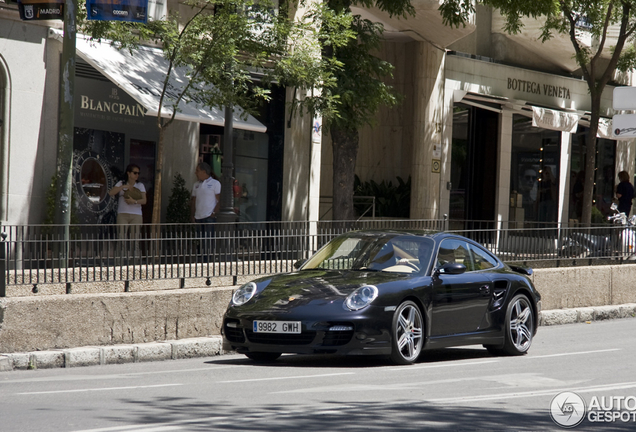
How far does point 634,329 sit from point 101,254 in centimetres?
819

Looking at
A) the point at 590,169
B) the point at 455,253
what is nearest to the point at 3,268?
the point at 455,253

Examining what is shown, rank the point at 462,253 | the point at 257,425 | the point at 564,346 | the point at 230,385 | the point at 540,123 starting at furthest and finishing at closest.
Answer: the point at 540,123, the point at 564,346, the point at 462,253, the point at 230,385, the point at 257,425

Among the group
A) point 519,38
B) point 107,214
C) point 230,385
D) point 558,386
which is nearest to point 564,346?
point 558,386

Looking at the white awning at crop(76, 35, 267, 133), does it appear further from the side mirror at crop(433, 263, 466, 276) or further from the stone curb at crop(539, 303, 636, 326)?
the side mirror at crop(433, 263, 466, 276)

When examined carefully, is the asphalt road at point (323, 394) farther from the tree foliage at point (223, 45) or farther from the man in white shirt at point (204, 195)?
the man in white shirt at point (204, 195)

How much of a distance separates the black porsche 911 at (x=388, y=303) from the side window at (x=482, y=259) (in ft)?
0.05

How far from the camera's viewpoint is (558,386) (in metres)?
8.35

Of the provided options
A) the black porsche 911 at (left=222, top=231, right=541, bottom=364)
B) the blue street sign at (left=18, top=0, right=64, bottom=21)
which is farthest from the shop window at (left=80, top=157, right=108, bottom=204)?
the black porsche 911 at (left=222, top=231, right=541, bottom=364)

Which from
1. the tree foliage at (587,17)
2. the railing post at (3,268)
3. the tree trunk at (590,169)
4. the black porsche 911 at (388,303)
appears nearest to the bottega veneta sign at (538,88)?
the tree foliage at (587,17)

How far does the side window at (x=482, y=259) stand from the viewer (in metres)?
10.9

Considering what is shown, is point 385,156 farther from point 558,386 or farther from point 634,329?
point 558,386

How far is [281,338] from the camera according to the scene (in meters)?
9.26

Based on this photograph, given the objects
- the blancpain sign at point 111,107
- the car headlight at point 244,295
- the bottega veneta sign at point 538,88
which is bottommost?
the car headlight at point 244,295

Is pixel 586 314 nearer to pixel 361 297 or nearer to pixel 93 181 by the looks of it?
pixel 361 297
